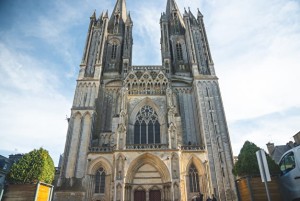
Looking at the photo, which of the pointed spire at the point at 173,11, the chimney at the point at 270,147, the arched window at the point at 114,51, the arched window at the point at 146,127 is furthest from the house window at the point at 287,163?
the pointed spire at the point at 173,11

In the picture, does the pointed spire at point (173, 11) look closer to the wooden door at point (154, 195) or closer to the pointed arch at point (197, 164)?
the pointed arch at point (197, 164)

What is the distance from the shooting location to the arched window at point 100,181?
1744cm

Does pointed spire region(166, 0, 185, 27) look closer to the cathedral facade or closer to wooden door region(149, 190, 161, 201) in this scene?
the cathedral facade

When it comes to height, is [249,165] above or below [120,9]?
below

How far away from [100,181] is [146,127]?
21.2ft

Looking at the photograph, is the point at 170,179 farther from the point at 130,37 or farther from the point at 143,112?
the point at 130,37

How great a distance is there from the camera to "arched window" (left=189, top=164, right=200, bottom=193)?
1759 cm

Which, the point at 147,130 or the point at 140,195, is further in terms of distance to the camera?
the point at 147,130

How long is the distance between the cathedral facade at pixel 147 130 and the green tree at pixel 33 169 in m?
8.27

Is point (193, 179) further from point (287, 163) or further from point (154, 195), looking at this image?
point (287, 163)

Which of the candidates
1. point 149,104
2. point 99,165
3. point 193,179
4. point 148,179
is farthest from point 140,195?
point 149,104

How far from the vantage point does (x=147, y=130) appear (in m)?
20.4

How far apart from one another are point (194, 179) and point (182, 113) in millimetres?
6914

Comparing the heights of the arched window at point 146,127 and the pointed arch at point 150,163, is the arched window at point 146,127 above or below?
above
